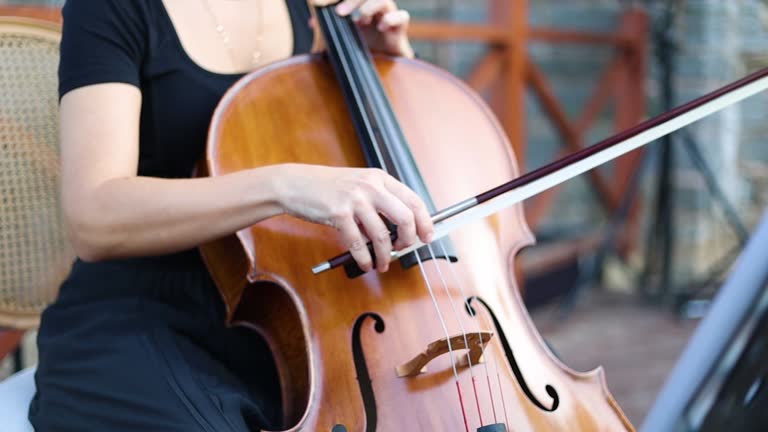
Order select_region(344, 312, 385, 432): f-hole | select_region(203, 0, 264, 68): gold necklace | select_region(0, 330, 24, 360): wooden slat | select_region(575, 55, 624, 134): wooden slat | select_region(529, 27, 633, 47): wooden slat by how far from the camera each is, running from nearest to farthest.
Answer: select_region(344, 312, 385, 432): f-hole < select_region(203, 0, 264, 68): gold necklace < select_region(0, 330, 24, 360): wooden slat < select_region(529, 27, 633, 47): wooden slat < select_region(575, 55, 624, 134): wooden slat

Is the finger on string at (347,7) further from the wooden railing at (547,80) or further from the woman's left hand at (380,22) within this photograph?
the wooden railing at (547,80)

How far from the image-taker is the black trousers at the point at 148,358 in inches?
26.1

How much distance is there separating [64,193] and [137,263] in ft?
0.47

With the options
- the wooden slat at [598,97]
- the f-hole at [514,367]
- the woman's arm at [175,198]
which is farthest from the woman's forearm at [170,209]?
the wooden slat at [598,97]

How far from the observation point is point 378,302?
0.70 meters

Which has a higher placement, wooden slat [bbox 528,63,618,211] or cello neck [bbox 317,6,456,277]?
cello neck [bbox 317,6,456,277]

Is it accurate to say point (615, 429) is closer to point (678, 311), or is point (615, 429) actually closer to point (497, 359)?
point (497, 359)

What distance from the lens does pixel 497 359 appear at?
0.68 m

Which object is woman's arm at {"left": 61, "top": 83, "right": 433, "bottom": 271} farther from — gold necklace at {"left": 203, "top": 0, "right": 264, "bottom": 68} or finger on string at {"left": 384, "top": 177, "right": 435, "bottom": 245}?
gold necklace at {"left": 203, "top": 0, "right": 264, "bottom": 68}

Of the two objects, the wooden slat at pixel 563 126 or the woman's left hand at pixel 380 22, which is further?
the wooden slat at pixel 563 126

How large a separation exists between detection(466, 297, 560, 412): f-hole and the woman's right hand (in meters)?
0.12

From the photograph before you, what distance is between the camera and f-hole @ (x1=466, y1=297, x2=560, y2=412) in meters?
0.67

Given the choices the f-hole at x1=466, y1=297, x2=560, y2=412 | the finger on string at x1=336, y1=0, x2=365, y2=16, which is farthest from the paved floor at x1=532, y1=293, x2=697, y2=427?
the finger on string at x1=336, y1=0, x2=365, y2=16

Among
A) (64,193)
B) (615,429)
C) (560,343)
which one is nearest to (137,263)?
(64,193)
